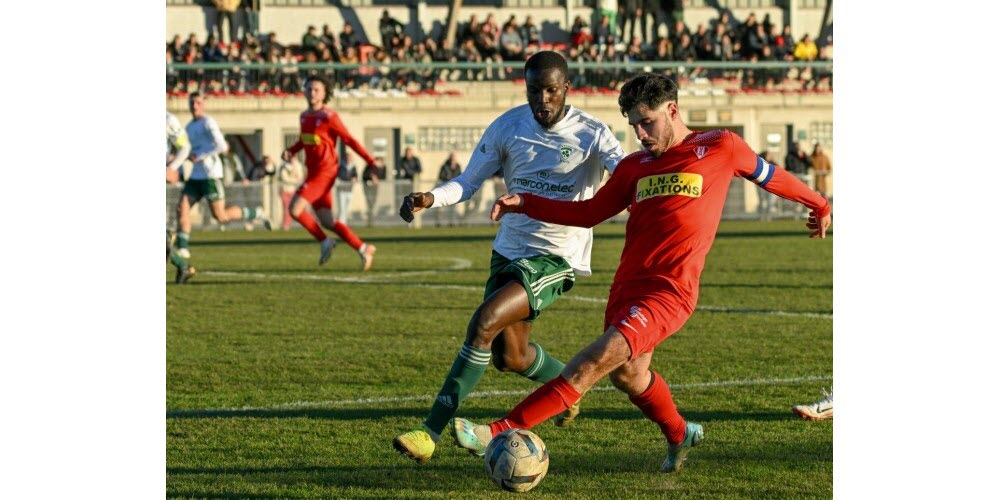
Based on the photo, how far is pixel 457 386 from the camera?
6.89 m

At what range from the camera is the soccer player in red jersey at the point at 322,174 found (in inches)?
684

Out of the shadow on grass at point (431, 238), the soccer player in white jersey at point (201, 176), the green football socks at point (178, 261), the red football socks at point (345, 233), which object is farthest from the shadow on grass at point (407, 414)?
the shadow on grass at point (431, 238)

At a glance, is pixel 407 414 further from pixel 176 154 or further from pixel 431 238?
pixel 431 238

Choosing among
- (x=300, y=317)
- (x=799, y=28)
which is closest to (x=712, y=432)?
(x=300, y=317)

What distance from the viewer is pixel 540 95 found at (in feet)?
23.2

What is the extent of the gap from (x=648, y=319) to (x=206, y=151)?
12.2 m

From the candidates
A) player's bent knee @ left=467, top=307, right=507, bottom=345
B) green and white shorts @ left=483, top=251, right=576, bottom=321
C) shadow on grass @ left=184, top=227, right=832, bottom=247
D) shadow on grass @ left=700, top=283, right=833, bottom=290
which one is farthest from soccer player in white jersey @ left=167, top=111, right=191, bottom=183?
player's bent knee @ left=467, top=307, right=507, bottom=345

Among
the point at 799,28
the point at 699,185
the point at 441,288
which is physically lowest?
the point at 441,288

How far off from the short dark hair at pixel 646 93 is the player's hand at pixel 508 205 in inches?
26.2

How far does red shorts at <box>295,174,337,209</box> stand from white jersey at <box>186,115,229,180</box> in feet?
3.35

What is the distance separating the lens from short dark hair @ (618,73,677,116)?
6.10 m

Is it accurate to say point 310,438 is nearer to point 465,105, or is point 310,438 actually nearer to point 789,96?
point 465,105

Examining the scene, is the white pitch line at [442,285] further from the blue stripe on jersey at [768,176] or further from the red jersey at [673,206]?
the red jersey at [673,206]

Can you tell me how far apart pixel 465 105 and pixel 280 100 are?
15.2 feet
